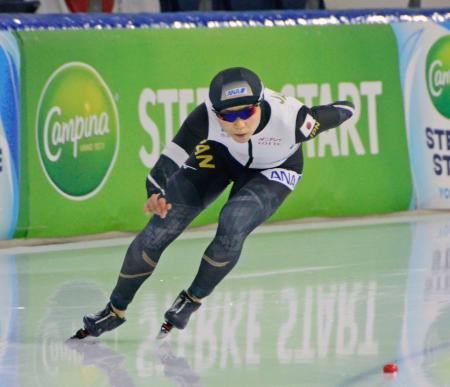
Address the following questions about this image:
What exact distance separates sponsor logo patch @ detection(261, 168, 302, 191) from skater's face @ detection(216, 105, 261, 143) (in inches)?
15.4

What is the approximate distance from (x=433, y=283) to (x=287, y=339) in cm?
211

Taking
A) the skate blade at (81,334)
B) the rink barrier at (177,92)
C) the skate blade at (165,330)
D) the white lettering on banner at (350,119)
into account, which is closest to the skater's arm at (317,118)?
the skate blade at (165,330)

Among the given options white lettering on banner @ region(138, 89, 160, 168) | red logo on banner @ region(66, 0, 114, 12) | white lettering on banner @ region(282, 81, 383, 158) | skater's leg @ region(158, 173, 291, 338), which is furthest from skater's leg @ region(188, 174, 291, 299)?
red logo on banner @ region(66, 0, 114, 12)

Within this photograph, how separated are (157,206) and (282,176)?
0.78 metres

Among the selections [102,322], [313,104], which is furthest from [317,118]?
[313,104]

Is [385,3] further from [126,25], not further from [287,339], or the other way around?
[287,339]

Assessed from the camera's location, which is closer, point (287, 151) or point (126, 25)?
point (287, 151)

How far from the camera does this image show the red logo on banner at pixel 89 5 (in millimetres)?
13109

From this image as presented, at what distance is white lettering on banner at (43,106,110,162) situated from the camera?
11.1 metres

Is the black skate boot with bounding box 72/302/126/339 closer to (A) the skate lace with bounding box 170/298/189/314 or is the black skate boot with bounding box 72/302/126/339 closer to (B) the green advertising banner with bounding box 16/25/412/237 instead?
(A) the skate lace with bounding box 170/298/189/314

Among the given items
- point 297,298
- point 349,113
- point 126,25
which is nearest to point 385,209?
point 126,25

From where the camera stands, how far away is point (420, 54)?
42.5 feet

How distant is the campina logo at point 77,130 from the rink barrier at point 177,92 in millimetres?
12

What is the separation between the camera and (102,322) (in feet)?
24.1
